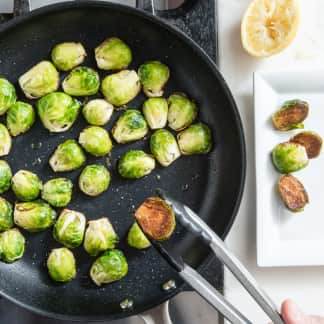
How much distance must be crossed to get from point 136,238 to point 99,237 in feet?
0.25

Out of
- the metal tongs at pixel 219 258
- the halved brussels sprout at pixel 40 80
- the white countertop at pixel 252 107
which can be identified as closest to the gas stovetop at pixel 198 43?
the white countertop at pixel 252 107

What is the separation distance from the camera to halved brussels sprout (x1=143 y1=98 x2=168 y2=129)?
4.48 ft

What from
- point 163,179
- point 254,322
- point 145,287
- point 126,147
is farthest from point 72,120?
point 254,322

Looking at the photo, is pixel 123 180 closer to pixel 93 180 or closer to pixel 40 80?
pixel 93 180

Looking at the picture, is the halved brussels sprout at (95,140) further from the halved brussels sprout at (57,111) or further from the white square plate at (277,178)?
the white square plate at (277,178)

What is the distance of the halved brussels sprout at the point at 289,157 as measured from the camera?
4.46 feet

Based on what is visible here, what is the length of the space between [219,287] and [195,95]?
0.42 m

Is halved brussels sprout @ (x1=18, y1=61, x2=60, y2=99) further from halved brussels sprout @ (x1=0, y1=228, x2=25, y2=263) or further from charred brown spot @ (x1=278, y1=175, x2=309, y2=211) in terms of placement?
charred brown spot @ (x1=278, y1=175, x2=309, y2=211)

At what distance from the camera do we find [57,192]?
4.46ft

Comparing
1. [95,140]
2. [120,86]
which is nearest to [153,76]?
[120,86]

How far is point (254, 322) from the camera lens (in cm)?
146

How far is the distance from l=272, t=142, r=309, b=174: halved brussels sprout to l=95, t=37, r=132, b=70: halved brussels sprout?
0.37 metres

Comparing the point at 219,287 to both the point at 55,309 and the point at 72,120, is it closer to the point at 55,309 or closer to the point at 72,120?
the point at 55,309

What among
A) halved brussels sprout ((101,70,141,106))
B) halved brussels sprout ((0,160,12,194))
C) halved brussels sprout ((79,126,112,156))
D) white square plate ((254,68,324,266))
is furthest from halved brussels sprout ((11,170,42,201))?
white square plate ((254,68,324,266))
